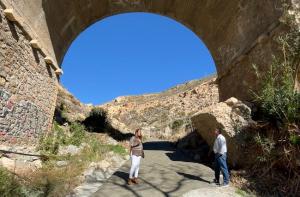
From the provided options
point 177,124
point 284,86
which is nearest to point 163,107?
point 177,124

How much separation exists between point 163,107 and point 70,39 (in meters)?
22.5

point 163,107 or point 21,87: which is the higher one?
point 163,107

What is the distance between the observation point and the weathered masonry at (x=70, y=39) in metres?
7.49

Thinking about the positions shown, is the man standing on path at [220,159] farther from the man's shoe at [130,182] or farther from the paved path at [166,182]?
the man's shoe at [130,182]

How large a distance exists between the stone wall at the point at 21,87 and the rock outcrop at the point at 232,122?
16.3ft

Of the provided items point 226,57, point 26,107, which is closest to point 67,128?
point 26,107

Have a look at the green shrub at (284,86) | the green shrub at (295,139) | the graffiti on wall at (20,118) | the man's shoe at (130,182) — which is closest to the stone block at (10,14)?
the graffiti on wall at (20,118)

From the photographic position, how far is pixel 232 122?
8492 mm

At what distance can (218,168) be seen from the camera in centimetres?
701

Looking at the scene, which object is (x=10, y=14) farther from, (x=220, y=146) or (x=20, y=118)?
(x=220, y=146)

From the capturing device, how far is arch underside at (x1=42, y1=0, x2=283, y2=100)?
9.20 metres

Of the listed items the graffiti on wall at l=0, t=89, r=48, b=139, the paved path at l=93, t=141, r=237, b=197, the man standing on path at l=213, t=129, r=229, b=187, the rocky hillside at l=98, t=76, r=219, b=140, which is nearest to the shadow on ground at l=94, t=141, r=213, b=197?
the paved path at l=93, t=141, r=237, b=197

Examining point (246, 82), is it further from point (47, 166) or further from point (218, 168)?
point (47, 166)

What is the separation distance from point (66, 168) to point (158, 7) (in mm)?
7777
